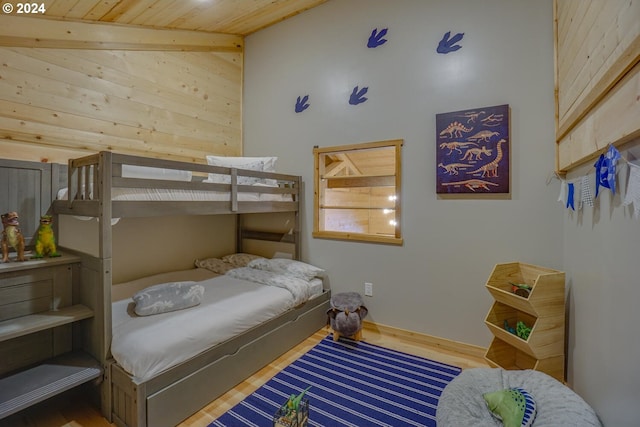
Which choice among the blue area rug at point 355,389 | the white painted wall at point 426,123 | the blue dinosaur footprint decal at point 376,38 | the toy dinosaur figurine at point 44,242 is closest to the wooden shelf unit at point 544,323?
the white painted wall at point 426,123

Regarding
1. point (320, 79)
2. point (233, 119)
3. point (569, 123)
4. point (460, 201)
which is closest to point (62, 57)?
point (233, 119)

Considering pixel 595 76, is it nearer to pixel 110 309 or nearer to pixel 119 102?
pixel 110 309

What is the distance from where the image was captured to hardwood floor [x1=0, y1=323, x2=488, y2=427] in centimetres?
163

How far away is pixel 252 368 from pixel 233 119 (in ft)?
9.37

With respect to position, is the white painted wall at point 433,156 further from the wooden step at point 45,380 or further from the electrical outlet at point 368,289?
→ the wooden step at point 45,380

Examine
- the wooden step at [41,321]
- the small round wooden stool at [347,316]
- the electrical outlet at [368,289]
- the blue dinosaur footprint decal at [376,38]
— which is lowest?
the small round wooden stool at [347,316]

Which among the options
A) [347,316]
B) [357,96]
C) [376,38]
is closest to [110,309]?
[347,316]

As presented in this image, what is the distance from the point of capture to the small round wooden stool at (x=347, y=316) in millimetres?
2561

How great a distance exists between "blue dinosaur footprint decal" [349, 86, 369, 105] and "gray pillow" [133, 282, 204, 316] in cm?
217

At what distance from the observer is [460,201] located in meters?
2.45

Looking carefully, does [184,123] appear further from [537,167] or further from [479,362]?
[479,362]

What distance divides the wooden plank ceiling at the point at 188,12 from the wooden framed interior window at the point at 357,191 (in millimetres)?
1559

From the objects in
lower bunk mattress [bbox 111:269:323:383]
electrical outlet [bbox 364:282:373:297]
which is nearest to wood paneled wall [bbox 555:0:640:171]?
electrical outlet [bbox 364:282:373:297]

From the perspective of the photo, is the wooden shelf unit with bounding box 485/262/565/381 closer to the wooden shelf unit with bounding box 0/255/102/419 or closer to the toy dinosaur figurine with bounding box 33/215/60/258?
the wooden shelf unit with bounding box 0/255/102/419
